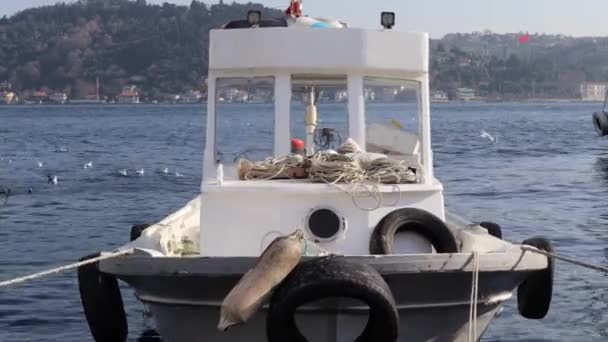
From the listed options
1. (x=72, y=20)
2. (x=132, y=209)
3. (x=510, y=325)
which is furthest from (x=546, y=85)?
(x=510, y=325)

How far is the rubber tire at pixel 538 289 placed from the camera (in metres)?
10.6

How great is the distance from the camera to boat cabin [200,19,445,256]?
32.6 ft

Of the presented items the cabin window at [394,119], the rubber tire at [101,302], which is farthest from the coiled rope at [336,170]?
the rubber tire at [101,302]

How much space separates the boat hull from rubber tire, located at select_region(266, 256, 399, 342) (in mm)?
294

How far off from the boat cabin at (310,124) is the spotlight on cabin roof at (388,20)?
0.54ft

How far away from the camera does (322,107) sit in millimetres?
11734

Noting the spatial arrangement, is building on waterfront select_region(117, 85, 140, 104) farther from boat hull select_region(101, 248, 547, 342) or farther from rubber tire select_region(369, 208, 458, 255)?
boat hull select_region(101, 248, 547, 342)

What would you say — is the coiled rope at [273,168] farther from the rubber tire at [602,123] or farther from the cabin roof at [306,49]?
the rubber tire at [602,123]

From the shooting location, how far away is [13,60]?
5925 inches

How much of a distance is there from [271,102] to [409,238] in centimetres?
221

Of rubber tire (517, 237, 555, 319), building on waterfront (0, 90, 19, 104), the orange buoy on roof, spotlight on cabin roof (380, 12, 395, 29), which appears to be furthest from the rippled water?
building on waterfront (0, 90, 19, 104)

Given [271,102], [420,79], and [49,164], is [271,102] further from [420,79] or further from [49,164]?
[49,164]

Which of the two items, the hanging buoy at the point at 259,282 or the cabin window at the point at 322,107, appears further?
the cabin window at the point at 322,107

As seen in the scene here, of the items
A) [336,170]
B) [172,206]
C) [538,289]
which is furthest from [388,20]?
[172,206]
